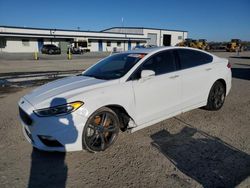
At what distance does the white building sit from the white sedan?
46.8m

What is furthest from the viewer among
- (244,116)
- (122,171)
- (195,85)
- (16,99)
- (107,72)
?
(16,99)

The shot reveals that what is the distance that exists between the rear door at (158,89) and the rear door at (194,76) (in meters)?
0.21

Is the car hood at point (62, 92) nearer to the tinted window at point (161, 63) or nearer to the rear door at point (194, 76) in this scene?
the tinted window at point (161, 63)

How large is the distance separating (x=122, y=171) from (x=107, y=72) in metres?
1.94

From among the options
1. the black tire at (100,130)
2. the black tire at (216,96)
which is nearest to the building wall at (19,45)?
the black tire at (216,96)

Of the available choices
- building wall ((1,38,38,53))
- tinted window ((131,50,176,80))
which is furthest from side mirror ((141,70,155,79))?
building wall ((1,38,38,53))

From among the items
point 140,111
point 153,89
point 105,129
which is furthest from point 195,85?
point 105,129

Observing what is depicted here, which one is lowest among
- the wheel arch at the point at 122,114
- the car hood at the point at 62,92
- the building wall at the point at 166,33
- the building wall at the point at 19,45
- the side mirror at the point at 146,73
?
the wheel arch at the point at 122,114

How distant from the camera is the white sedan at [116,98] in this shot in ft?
10.2

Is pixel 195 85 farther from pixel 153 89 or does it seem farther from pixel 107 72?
pixel 107 72

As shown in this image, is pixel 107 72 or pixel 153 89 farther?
pixel 107 72

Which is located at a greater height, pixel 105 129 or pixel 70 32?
pixel 70 32

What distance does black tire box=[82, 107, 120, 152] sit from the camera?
3324 millimetres

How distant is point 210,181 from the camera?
275cm
